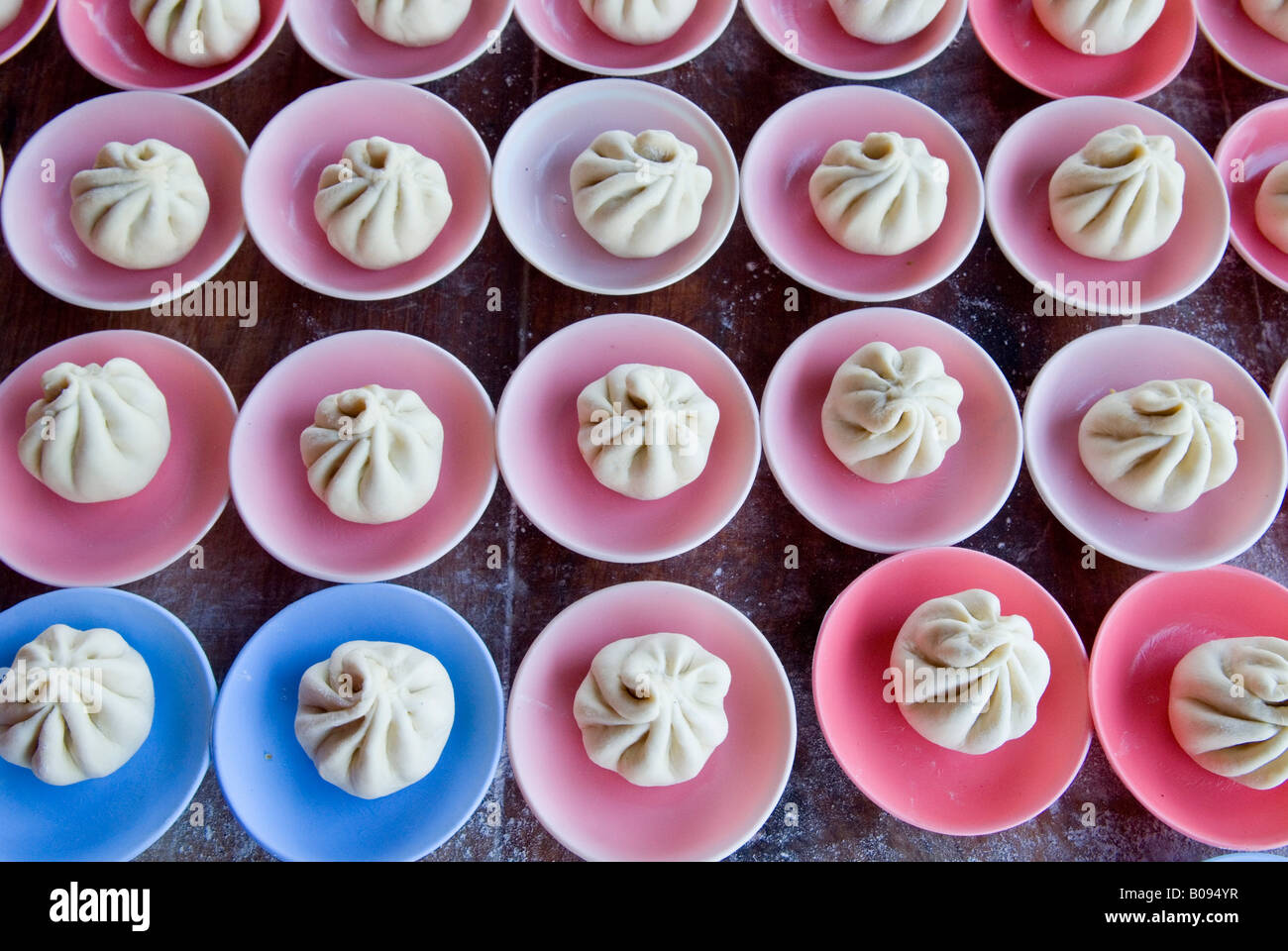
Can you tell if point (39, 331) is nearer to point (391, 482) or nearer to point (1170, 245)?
Answer: point (391, 482)

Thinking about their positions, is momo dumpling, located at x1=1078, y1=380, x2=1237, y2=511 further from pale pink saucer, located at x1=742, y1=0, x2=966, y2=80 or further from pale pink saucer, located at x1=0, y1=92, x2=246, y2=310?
pale pink saucer, located at x1=0, y1=92, x2=246, y2=310

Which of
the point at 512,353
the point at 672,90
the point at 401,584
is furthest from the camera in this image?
the point at 672,90

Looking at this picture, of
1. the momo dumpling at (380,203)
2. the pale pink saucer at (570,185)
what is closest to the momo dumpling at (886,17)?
the pale pink saucer at (570,185)

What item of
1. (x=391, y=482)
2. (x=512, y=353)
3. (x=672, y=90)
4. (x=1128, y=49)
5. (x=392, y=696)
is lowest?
(x=392, y=696)

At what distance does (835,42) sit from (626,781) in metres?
1.66

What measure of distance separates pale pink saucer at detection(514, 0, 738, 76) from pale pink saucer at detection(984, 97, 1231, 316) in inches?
27.2

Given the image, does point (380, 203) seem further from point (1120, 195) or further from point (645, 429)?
point (1120, 195)

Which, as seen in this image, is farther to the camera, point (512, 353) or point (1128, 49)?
point (1128, 49)

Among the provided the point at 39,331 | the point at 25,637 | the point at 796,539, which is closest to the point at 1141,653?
the point at 796,539

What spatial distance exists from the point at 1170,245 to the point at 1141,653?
90 centimetres

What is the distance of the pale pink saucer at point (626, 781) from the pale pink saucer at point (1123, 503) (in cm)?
70

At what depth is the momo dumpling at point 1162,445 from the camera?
5.77 feet

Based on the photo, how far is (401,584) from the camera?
69.6 inches

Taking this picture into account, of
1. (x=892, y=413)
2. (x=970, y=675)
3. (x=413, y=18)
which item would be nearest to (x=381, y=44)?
(x=413, y=18)
